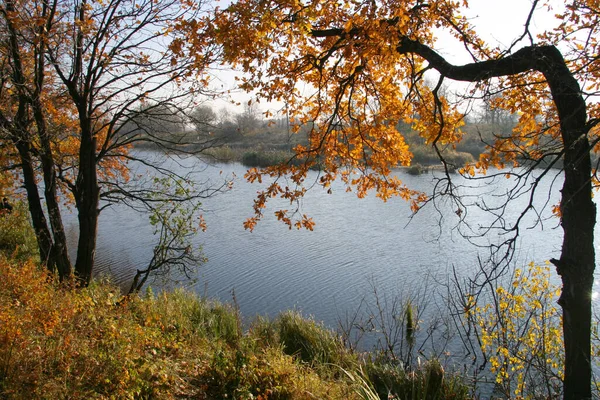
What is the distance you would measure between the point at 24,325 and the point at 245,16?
11.9 feet

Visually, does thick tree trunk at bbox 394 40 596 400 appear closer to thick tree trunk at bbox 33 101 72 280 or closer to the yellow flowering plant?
the yellow flowering plant

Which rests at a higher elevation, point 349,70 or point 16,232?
point 349,70

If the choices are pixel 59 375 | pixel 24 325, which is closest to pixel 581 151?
pixel 59 375

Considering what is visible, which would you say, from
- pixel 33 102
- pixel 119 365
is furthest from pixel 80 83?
pixel 119 365

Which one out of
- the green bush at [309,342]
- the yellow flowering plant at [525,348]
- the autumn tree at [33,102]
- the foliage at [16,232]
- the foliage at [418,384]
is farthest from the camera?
the foliage at [16,232]

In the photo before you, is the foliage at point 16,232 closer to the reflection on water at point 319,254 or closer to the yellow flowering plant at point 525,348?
the reflection on water at point 319,254

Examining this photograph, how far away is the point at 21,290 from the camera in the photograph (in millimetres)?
5191

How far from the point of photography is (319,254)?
1422cm

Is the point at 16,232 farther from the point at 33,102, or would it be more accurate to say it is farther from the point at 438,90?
the point at 438,90

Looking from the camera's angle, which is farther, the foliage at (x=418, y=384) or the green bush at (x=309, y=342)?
the green bush at (x=309, y=342)

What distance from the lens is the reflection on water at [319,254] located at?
11.3m

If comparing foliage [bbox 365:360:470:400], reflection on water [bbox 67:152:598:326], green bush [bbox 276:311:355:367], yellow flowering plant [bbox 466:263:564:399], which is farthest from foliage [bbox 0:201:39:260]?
yellow flowering plant [bbox 466:263:564:399]

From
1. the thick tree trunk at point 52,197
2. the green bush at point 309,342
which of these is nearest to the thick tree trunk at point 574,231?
the green bush at point 309,342

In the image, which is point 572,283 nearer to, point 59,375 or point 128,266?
point 59,375
